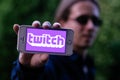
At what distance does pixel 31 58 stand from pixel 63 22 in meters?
1.19

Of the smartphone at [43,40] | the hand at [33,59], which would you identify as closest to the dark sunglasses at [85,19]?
the hand at [33,59]

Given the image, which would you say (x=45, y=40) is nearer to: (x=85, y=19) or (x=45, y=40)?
(x=45, y=40)

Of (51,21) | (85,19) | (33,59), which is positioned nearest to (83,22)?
(85,19)

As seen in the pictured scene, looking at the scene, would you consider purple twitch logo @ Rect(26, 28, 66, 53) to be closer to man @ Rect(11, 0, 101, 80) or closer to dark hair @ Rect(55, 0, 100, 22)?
man @ Rect(11, 0, 101, 80)

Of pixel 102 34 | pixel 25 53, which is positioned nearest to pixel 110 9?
pixel 102 34

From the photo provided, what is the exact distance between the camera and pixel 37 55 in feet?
7.29

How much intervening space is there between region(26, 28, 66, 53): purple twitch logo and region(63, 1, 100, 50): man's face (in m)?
1.29

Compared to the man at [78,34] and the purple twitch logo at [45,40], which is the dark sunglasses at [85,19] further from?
the purple twitch logo at [45,40]

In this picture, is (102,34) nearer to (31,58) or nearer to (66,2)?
(66,2)

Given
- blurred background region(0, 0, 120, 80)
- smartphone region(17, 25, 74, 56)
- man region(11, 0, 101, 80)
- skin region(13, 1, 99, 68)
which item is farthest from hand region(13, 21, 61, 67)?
blurred background region(0, 0, 120, 80)

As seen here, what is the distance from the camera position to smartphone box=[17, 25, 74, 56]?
2.06m

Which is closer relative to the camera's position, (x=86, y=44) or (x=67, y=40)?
(x=67, y=40)

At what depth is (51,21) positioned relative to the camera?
6328 millimetres

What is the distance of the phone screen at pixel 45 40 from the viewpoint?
2.05 metres
